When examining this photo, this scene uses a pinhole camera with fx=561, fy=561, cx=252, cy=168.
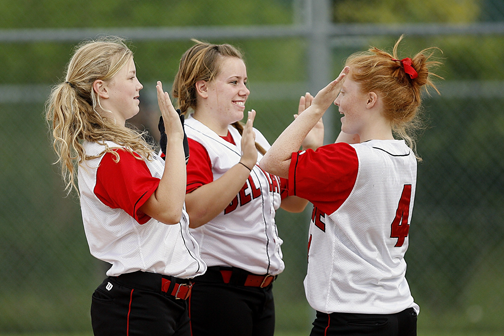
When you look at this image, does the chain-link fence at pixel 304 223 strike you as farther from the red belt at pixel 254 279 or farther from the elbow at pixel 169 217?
Result: the elbow at pixel 169 217

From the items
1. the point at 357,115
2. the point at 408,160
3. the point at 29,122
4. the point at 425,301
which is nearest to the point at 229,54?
the point at 357,115

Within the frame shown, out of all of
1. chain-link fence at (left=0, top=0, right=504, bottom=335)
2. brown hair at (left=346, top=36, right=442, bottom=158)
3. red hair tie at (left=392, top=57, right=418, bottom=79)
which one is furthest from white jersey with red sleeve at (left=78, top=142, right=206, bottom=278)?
chain-link fence at (left=0, top=0, right=504, bottom=335)

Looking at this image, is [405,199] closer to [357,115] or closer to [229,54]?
[357,115]

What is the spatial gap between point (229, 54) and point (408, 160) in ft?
3.28

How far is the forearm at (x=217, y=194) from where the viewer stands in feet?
7.67

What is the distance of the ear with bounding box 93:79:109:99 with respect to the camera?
2.26 meters

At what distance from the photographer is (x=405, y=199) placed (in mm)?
2312

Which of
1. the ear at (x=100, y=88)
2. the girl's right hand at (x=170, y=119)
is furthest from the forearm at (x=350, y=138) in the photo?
the ear at (x=100, y=88)

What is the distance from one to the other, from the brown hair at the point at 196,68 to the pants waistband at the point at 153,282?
3.00 ft

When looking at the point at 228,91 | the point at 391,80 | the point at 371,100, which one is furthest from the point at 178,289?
the point at 391,80

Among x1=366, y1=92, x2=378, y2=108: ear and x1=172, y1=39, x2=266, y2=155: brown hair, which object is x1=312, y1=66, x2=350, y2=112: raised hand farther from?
x1=172, y1=39, x2=266, y2=155: brown hair

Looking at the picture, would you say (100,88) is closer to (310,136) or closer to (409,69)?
(310,136)

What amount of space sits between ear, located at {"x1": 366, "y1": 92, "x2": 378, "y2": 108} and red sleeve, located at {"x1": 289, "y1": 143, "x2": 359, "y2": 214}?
231 mm

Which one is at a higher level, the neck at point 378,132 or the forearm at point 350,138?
the neck at point 378,132
